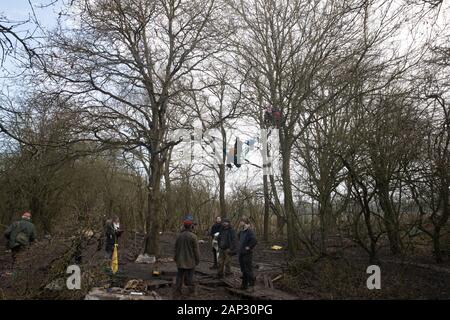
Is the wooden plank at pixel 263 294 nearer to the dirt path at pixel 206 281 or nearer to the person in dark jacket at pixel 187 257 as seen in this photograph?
the dirt path at pixel 206 281

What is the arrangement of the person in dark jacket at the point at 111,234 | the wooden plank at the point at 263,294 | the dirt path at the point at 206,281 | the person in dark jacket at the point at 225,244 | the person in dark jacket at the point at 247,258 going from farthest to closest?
1. the person in dark jacket at the point at 111,234
2. the person in dark jacket at the point at 225,244
3. the person in dark jacket at the point at 247,258
4. the dirt path at the point at 206,281
5. the wooden plank at the point at 263,294

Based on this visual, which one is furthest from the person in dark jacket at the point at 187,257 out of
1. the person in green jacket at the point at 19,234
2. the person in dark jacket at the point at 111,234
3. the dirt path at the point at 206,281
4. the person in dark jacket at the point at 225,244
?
Answer: the person in green jacket at the point at 19,234

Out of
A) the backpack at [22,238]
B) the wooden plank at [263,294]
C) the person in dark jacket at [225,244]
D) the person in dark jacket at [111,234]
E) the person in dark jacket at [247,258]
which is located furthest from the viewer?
the person in dark jacket at [111,234]

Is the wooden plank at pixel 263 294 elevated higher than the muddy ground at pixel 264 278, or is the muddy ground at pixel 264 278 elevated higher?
the muddy ground at pixel 264 278

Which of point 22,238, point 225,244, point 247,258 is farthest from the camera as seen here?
point 22,238

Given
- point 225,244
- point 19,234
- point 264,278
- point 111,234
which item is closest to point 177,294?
point 225,244

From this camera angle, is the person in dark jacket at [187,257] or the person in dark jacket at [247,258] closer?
the person in dark jacket at [187,257]

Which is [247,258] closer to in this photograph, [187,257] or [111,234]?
[187,257]

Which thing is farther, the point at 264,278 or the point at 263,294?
the point at 264,278

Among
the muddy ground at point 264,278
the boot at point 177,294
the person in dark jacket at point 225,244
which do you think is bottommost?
the boot at point 177,294

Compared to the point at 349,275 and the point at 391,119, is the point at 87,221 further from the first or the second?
the point at 391,119

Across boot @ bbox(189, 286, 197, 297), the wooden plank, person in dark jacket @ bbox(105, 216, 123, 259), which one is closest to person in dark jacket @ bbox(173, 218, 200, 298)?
boot @ bbox(189, 286, 197, 297)

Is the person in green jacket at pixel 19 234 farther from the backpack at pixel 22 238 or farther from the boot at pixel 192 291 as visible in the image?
the boot at pixel 192 291

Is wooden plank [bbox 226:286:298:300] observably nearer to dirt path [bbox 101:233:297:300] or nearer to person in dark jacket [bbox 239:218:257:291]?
dirt path [bbox 101:233:297:300]
